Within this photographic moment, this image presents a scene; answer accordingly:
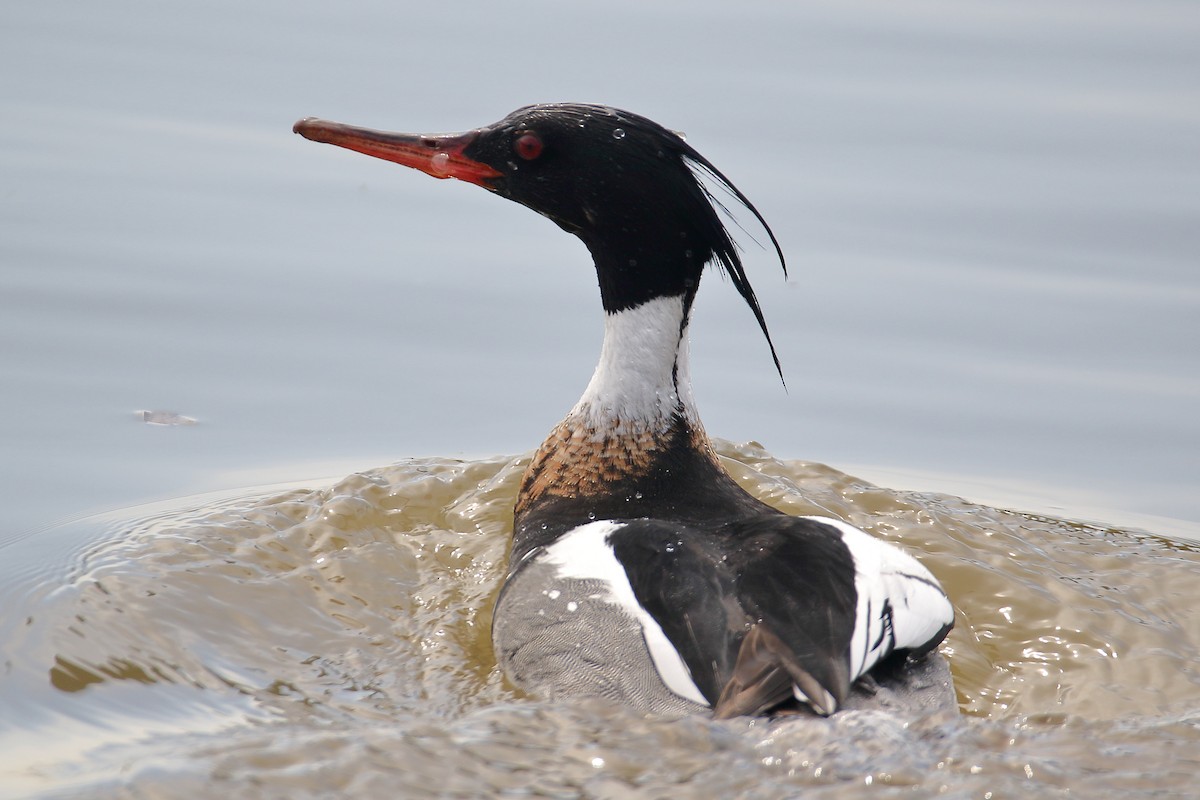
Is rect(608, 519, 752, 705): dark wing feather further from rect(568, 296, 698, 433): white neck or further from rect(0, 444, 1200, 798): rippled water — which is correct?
rect(568, 296, 698, 433): white neck

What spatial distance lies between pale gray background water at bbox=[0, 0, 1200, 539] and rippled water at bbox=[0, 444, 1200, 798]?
1.75 feet

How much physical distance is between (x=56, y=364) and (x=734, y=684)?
13.9 feet

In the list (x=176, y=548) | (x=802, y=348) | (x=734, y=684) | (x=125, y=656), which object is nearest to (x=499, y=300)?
(x=802, y=348)

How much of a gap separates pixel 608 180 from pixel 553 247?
3194 mm

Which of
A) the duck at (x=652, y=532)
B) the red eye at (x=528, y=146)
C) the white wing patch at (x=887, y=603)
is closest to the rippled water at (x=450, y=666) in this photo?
the duck at (x=652, y=532)

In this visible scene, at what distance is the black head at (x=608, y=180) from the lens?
506cm

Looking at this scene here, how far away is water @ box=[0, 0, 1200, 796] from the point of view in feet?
13.3

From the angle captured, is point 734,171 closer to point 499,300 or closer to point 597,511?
point 499,300

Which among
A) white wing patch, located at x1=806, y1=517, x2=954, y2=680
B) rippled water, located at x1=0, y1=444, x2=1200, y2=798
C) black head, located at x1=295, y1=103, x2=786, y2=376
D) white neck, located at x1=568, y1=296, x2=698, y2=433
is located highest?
black head, located at x1=295, y1=103, x2=786, y2=376

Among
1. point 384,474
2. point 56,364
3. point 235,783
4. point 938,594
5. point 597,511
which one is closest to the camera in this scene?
point 235,783

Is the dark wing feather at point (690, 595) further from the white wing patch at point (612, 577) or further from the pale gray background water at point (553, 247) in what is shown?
the pale gray background water at point (553, 247)

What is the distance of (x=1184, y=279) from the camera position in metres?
7.80

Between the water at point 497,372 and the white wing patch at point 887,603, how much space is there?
38 cm

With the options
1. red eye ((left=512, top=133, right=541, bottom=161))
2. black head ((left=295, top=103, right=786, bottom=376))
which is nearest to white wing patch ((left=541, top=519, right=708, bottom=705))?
black head ((left=295, top=103, right=786, bottom=376))
